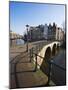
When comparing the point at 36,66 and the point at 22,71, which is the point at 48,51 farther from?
the point at 22,71

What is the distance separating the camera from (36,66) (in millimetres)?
2410

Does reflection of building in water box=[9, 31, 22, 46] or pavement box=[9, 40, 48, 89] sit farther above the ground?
reflection of building in water box=[9, 31, 22, 46]

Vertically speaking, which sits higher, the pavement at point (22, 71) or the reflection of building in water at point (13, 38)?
the reflection of building in water at point (13, 38)

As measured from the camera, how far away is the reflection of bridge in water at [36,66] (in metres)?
2.37

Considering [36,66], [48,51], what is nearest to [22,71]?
[36,66]

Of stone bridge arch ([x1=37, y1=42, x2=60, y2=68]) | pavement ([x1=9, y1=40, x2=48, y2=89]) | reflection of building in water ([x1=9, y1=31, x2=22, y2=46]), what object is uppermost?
reflection of building in water ([x1=9, y1=31, x2=22, y2=46])

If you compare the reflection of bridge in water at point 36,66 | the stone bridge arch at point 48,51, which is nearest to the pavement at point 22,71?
the reflection of bridge in water at point 36,66

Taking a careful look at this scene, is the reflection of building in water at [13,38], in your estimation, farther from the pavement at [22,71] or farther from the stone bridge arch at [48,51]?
the stone bridge arch at [48,51]

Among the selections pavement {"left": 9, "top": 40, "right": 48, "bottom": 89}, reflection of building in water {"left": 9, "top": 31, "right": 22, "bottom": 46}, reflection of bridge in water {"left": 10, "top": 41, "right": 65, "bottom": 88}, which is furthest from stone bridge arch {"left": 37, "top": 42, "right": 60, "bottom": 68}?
reflection of building in water {"left": 9, "top": 31, "right": 22, "bottom": 46}

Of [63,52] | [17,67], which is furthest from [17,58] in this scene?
[63,52]

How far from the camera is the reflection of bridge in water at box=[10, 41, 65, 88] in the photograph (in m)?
2.37

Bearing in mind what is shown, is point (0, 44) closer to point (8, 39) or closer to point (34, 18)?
point (8, 39)

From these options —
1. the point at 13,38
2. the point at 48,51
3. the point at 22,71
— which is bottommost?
the point at 22,71

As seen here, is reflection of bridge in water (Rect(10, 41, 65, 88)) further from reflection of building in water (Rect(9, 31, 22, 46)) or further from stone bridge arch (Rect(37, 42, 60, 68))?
reflection of building in water (Rect(9, 31, 22, 46))
